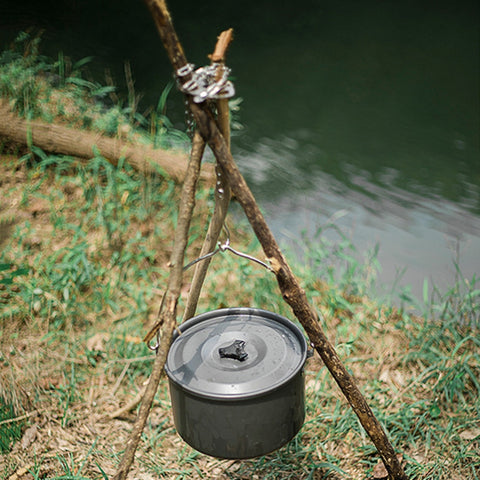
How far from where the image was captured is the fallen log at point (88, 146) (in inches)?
154

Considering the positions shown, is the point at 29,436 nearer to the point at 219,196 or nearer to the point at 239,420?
the point at 239,420

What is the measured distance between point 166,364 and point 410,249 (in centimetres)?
266

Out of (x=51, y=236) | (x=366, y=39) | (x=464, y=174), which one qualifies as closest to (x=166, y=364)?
(x=51, y=236)

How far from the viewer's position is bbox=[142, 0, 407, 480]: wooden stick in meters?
1.49

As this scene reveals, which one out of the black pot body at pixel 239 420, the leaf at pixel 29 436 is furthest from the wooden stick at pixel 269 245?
the leaf at pixel 29 436

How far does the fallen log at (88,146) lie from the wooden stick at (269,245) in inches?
88.8

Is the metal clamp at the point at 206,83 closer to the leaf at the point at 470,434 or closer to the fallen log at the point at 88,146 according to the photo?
the leaf at the point at 470,434

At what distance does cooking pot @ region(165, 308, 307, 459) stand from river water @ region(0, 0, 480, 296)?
1.89 metres

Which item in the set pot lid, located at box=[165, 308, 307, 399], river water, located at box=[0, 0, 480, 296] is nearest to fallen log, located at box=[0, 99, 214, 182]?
river water, located at box=[0, 0, 480, 296]

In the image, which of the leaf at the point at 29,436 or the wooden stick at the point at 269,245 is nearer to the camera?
the wooden stick at the point at 269,245

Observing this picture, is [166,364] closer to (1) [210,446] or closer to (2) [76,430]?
(1) [210,446]

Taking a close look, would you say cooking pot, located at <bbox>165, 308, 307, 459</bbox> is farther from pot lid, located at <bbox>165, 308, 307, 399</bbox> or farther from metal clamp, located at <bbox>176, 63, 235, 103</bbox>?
metal clamp, located at <bbox>176, 63, 235, 103</bbox>

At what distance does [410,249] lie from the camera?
3918mm

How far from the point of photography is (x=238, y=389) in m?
1.56
